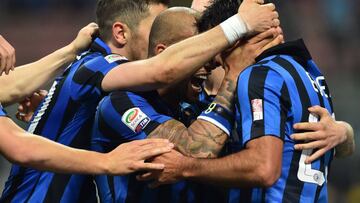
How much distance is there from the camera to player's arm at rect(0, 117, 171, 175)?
445 cm

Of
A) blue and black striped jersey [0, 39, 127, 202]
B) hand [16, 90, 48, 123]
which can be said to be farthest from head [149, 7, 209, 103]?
hand [16, 90, 48, 123]

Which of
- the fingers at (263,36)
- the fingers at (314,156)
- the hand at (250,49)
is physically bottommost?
the fingers at (314,156)

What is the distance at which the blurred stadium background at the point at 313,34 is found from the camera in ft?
39.3

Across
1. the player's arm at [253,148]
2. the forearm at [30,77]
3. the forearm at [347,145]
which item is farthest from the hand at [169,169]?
the forearm at [30,77]

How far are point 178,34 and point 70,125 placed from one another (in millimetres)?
871

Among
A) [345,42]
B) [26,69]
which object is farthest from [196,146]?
[345,42]

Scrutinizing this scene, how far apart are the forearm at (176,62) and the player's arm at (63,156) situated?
1.43 ft

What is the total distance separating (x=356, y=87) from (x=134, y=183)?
→ 8.49 metres

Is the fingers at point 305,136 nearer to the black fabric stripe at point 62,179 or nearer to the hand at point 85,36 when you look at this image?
the black fabric stripe at point 62,179

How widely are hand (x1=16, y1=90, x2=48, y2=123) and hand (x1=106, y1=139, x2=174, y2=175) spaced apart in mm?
1913

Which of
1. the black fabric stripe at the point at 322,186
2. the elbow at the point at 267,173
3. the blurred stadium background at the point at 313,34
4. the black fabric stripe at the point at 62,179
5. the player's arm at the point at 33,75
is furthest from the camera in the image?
the blurred stadium background at the point at 313,34

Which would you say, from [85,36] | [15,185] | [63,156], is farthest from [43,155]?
[85,36]

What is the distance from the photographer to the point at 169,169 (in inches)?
180

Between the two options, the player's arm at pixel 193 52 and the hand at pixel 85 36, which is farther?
the hand at pixel 85 36
